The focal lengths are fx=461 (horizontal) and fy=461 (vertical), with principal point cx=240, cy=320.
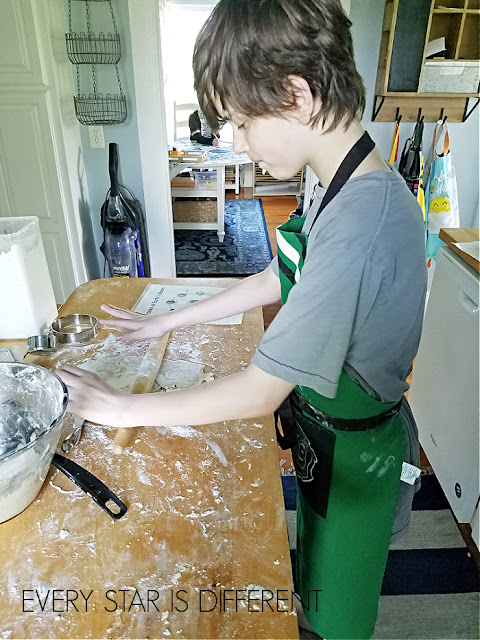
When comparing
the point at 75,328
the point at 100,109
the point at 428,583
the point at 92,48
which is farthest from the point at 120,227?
the point at 428,583

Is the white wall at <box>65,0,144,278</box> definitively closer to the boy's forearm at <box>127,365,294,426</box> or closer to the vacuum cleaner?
the vacuum cleaner

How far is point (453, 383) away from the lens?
149 centimetres

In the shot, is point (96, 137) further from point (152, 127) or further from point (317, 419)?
point (317, 419)

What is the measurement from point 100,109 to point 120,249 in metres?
0.68

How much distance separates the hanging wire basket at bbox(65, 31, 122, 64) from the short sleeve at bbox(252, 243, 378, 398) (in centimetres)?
205

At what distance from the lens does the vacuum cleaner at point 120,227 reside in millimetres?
2302

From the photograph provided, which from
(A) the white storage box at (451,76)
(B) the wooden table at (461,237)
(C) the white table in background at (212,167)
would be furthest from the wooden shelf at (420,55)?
(C) the white table in background at (212,167)

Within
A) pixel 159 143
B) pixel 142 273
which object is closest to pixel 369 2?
pixel 159 143

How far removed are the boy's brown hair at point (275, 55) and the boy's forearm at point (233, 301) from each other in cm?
42

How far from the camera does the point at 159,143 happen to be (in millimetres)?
2307

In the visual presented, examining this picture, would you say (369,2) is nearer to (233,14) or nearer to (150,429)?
(233,14)

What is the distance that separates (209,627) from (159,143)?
2.22 meters

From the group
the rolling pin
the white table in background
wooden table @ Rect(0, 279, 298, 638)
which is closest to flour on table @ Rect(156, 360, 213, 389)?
the rolling pin

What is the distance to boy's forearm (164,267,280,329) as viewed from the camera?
97 centimetres
